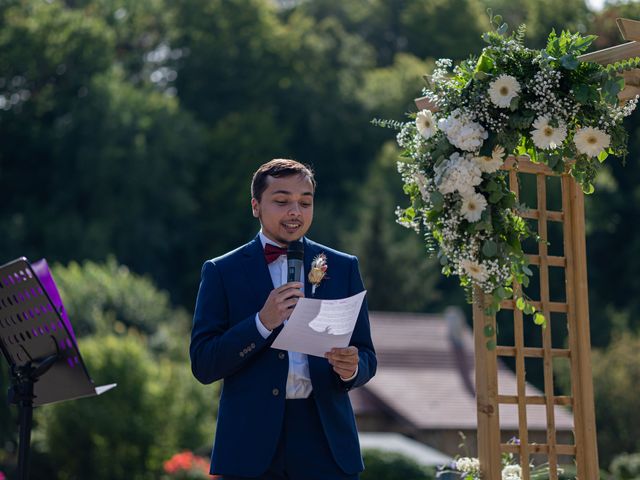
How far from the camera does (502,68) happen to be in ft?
18.0

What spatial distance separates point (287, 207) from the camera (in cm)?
456

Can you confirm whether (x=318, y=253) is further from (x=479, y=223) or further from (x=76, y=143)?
(x=76, y=143)

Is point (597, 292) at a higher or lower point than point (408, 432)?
higher

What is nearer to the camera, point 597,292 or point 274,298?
point 274,298

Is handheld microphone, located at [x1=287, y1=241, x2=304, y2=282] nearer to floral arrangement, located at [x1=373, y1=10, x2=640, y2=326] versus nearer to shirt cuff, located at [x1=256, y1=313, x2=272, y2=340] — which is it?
shirt cuff, located at [x1=256, y1=313, x2=272, y2=340]

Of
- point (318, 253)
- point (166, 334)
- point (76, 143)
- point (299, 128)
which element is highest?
point (299, 128)

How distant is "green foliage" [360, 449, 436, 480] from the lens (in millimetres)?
16266

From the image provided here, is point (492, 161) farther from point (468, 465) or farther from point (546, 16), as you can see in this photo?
point (546, 16)

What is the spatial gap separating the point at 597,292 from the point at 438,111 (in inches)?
1293

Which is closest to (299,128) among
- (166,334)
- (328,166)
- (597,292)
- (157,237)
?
(328,166)

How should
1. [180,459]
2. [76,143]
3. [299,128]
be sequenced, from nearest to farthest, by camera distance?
[180,459] < [76,143] < [299,128]

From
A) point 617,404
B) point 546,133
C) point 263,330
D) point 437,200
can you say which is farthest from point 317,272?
point 617,404

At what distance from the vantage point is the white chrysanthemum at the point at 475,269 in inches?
212

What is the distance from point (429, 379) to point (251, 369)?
74.6ft
